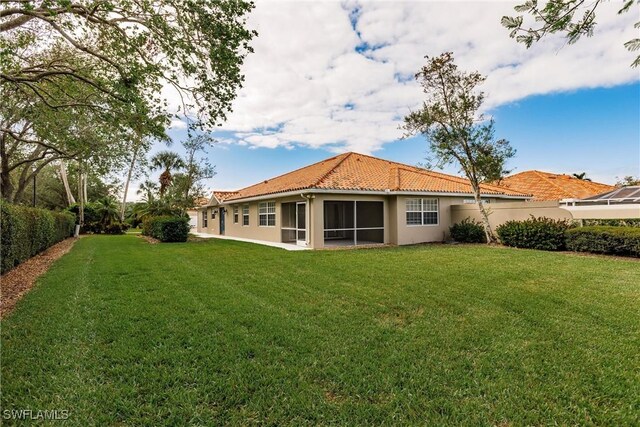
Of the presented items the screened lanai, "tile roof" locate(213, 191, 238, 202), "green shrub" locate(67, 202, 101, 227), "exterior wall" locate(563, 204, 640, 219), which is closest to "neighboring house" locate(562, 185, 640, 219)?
"exterior wall" locate(563, 204, 640, 219)

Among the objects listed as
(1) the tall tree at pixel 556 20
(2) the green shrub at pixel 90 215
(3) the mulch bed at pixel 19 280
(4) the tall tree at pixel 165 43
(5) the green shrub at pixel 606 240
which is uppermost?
(4) the tall tree at pixel 165 43

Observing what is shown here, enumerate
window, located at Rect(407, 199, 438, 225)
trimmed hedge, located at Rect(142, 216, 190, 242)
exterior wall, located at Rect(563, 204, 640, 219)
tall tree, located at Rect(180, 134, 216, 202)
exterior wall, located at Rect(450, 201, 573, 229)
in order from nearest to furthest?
exterior wall, located at Rect(563, 204, 640, 219) → exterior wall, located at Rect(450, 201, 573, 229) → window, located at Rect(407, 199, 438, 225) → trimmed hedge, located at Rect(142, 216, 190, 242) → tall tree, located at Rect(180, 134, 216, 202)

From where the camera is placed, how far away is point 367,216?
69.4 ft

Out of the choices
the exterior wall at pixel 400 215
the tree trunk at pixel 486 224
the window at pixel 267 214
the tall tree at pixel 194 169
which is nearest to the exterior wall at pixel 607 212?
the exterior wall at pixel 400 215

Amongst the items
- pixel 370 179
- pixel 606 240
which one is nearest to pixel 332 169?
pixel 370 179

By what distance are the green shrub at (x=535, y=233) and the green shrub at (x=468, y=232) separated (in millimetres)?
1349

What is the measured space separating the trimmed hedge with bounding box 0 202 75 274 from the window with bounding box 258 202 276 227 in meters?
10.4

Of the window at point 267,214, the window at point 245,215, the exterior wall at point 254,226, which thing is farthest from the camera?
the window at point 245,215

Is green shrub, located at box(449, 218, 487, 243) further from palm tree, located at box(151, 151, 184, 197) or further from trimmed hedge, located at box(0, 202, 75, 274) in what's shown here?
palm tree, located at box(151, 151, 184, 197)

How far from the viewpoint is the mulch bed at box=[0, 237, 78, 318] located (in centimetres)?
635

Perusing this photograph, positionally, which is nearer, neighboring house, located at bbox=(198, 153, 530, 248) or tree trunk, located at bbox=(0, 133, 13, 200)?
neighboring house, located at bbox=(198, 153, 530, 248)

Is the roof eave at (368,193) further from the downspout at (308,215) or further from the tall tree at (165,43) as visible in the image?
the tall tree at (165,43)

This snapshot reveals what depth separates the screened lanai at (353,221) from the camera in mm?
19328

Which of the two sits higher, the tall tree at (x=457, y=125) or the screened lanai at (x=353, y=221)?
the tall tree at (x=457, y=125)
